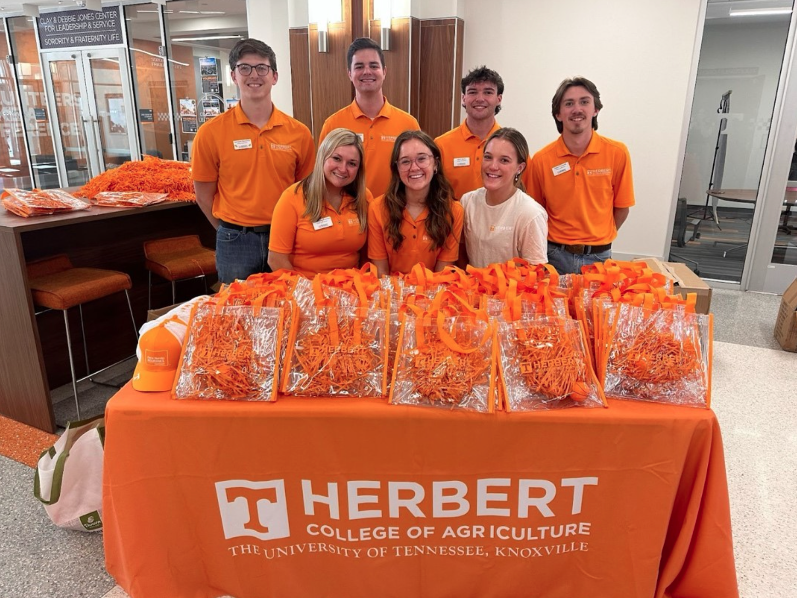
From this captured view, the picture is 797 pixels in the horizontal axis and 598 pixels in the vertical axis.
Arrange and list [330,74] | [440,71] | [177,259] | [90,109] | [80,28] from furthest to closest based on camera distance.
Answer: [90,109]
[80,28]
[330,74]
[440,71]
[177,259]

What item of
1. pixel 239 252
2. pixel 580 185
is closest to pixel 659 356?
pixel 580 185

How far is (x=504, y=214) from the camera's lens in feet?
7.52

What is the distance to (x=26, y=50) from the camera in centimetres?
915

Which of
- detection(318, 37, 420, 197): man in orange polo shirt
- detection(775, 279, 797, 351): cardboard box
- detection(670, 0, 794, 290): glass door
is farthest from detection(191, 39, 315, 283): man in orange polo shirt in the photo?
detection(670, 0, 794, 290): glass door

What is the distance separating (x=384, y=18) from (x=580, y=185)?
11.3ft

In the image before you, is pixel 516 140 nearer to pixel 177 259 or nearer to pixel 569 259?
pixel 569 259

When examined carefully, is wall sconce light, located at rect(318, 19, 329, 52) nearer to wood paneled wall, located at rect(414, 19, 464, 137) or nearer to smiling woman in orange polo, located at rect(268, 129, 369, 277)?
wood paneled wall, located at rect(414, 19, 464, 137)

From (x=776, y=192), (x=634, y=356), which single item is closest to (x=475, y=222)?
(x=634, y=356)

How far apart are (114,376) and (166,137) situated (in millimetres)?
6502

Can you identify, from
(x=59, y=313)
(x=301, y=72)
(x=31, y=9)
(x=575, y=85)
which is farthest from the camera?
(x=31, y=9)

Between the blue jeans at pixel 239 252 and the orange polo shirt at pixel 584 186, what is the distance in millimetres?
1472

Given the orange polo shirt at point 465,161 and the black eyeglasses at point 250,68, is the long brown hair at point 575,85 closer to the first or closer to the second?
the orange polo shirt at point 465,161

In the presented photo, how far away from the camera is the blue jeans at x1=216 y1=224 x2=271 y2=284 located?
9.28 ft

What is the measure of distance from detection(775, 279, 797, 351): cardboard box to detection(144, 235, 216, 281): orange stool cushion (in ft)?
12.7
